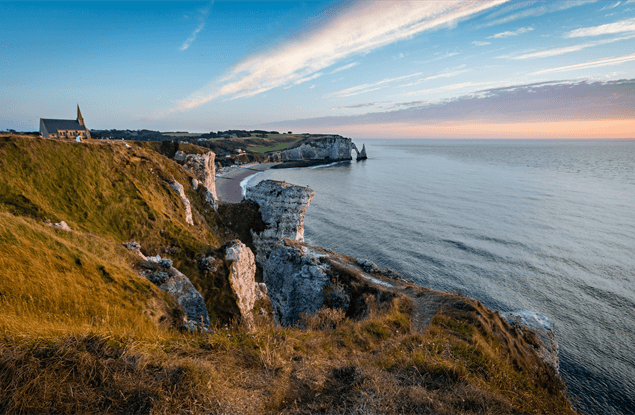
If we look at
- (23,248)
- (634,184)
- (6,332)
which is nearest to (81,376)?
(6,332)

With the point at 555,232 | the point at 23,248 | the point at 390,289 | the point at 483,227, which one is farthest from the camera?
the point at 483,227

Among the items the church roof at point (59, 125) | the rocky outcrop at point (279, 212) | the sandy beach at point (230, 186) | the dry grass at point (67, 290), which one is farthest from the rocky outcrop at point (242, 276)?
the church roof at point (59, 125)

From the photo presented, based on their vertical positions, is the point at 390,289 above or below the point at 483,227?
above

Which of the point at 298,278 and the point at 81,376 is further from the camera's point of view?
the point at 298,278

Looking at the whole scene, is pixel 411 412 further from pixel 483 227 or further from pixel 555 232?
pixel 555 232

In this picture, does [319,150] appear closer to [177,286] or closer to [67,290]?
[177,286]

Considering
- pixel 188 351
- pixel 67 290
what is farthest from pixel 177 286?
pixel 188 351

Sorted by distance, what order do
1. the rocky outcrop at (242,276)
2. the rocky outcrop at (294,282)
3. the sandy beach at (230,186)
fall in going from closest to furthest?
the rocky outcrop at (242,276), the rocky outcrop at (294,282), the sandy beach at (230,186)

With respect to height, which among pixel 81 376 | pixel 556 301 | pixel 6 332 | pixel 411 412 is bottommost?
pixel 556 301

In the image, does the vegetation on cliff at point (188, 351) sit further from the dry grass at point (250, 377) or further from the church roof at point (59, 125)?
the church roof at point (59, 125)
